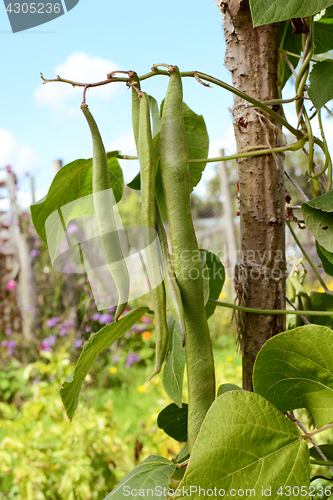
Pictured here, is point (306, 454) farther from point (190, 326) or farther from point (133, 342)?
point (133, 342)

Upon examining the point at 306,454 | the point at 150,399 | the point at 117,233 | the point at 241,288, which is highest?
the point at 117,233

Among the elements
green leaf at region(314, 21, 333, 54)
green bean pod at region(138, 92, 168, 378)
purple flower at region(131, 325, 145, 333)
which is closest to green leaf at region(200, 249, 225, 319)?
green bean pod at region(138, 92, 168, 378)

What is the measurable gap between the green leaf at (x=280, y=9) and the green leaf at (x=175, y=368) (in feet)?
1.21

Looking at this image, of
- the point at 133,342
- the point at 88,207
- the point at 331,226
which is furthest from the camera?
the point at 133,342

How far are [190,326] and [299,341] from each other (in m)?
0.12

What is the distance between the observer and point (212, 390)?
39cm

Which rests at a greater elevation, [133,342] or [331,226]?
[331,226]

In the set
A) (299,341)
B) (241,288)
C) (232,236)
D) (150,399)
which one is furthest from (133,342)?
(299,341)

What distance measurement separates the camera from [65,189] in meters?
0.55

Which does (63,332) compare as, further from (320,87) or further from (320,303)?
(320,87)

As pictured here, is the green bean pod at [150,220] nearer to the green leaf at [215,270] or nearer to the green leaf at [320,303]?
the green leaf at [215,270]

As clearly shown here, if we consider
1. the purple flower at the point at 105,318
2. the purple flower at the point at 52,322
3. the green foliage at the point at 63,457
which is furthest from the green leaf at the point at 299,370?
the purple flower at the point at 52,322

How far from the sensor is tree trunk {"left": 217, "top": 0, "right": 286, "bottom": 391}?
1.84 ft

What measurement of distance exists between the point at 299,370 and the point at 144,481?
0.70 feet
